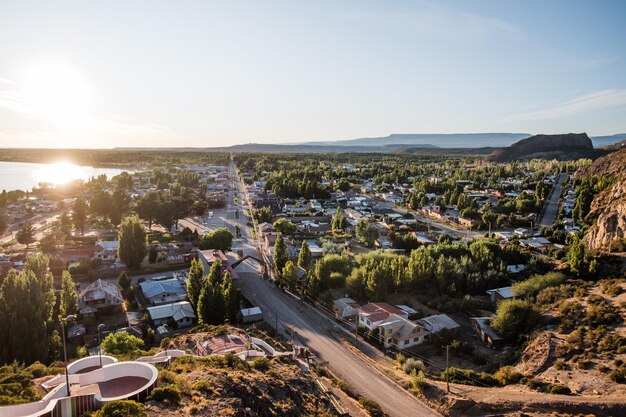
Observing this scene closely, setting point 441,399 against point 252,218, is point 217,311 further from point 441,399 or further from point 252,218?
point 252,218

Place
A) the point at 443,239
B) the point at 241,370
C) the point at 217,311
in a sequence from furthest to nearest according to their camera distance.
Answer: the point at 443,239
the point at 217,311
the point at 241,370

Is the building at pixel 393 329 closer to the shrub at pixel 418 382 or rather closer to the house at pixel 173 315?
the shrub at pixel 418 382

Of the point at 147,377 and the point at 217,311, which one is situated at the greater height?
the point at 147,377

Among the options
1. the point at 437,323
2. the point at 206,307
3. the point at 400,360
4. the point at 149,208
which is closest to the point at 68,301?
the point at 206,307

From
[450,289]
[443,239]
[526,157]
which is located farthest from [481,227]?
[526,157]

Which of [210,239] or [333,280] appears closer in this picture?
[333,280]

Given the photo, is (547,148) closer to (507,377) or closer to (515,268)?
(515,268)

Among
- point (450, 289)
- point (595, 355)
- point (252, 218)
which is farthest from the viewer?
point (252, 218)
